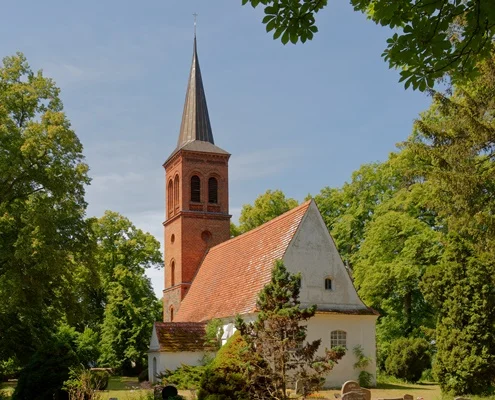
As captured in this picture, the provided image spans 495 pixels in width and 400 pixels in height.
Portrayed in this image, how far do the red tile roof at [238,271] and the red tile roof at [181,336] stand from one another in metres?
1.02

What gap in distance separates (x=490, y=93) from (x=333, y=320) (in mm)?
11222

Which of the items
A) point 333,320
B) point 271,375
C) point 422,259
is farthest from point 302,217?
point 271,375

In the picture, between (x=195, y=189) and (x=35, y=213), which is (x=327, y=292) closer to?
(x=35, y=213)

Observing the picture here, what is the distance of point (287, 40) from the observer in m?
6.28

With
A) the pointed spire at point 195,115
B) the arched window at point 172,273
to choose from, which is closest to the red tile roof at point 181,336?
the arched window at point 172,273

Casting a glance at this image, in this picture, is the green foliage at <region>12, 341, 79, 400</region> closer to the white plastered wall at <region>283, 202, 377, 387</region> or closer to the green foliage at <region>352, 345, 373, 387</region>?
the white plastered wall at <region>283, 202, 377, 387</region>

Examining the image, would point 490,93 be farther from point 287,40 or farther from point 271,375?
point 287,40

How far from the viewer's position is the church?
27172 millimetres

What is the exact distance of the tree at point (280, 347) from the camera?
1532 cm

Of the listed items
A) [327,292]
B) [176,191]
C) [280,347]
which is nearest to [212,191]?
[176,191]

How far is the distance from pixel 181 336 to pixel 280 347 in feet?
48.5

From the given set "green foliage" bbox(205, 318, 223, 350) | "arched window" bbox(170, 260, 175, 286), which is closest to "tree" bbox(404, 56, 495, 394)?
"green foliage" bbox(205, 318, 223, 350)

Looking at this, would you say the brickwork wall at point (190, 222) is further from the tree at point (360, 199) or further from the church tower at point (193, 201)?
the tree at point (360, 199)

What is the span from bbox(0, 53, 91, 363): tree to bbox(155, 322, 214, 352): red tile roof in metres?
4.55
